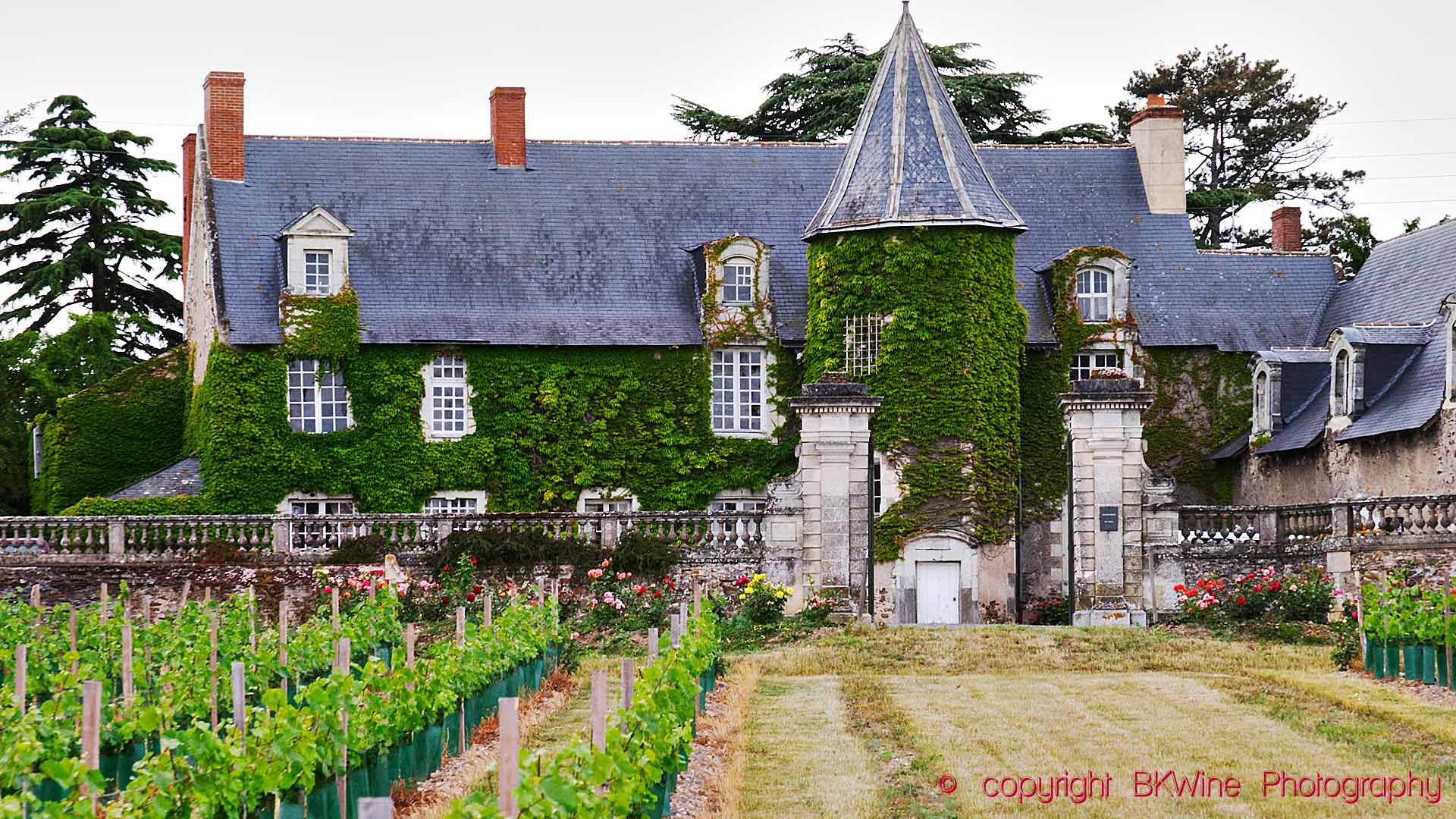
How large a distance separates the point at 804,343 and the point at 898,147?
344 centimetres

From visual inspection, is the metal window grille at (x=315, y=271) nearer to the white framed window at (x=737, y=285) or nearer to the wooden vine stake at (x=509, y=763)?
the white framed window at (x=737, y=285)

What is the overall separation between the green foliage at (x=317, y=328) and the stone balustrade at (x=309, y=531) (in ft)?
10.4

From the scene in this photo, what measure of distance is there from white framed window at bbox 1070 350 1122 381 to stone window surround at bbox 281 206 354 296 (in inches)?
454

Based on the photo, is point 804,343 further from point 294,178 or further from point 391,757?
point 391,757

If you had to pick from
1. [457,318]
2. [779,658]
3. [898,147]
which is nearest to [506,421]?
[457,318]

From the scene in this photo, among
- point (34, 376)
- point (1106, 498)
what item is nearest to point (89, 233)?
point (34, 376)

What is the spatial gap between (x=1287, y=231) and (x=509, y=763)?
1132 inches

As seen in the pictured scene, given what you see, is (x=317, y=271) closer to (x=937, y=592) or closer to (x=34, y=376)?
(x=34, y=376)

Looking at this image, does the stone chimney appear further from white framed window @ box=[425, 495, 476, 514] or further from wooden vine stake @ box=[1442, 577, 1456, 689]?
wooden vine stake @ box=[1442, 577, 1456, 689]

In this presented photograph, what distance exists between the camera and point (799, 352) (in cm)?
3059

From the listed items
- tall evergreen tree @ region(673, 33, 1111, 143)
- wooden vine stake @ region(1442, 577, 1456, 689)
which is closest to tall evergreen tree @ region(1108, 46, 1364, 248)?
tall evergreen tree @ region(673, 33, 1111, 143)

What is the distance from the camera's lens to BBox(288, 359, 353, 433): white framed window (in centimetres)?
2977

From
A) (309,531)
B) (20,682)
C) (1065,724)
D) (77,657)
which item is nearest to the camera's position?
(20,682)

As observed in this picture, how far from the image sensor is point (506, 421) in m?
30.0
